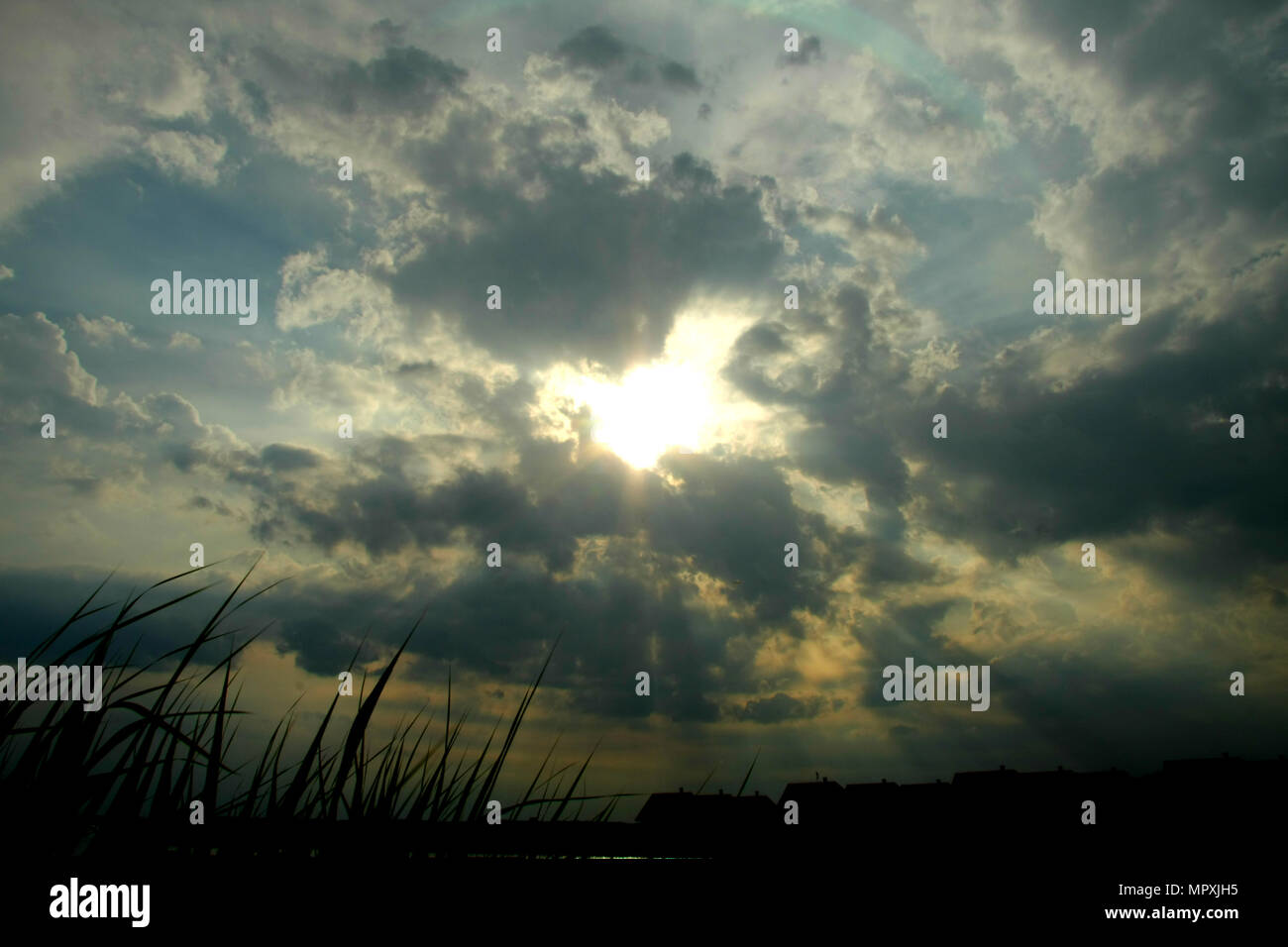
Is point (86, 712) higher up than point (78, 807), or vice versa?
point (86, 712)

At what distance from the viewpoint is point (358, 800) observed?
2.79m
